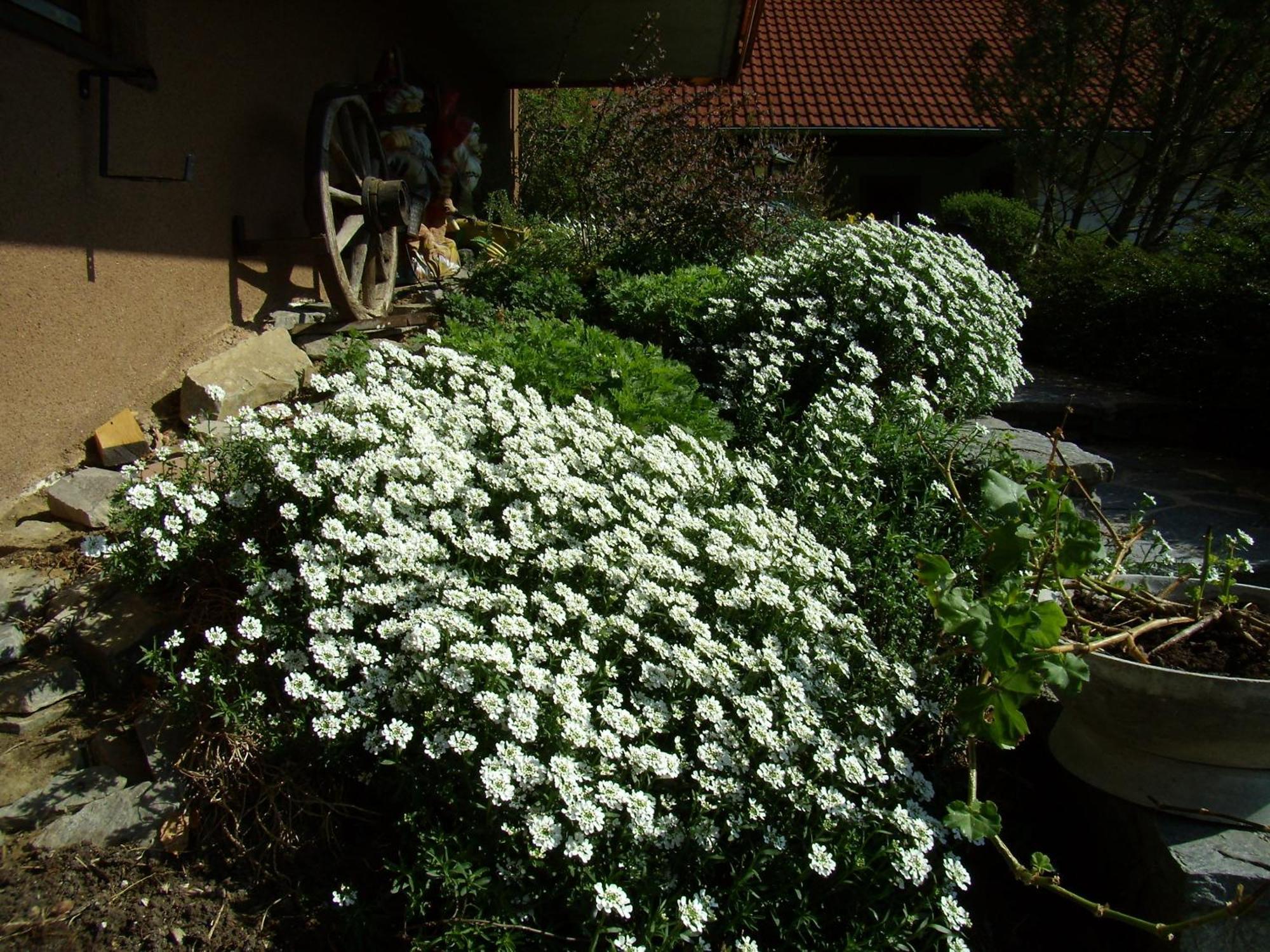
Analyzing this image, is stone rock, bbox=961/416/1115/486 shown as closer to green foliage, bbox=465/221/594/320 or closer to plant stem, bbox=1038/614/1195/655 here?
plant stem, bbox=1038/614/1195/655

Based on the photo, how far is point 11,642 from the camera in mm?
2803

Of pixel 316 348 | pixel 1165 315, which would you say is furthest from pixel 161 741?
pixel 1165 315

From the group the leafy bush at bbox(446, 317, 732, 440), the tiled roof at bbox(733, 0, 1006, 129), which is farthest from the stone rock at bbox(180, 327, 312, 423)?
the tiled roof at bbox(733, 0, 1006, 129)

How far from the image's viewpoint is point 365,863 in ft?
7.38

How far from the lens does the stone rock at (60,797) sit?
240cm

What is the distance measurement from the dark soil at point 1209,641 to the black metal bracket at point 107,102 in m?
4.11

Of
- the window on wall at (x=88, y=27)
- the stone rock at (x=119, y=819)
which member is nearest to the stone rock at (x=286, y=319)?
the window on wall at (x=88, y=27)

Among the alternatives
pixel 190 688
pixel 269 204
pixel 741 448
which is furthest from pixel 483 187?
pixel 190 688

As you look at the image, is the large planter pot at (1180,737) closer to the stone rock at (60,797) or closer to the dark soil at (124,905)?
the dark soil at (124,905)

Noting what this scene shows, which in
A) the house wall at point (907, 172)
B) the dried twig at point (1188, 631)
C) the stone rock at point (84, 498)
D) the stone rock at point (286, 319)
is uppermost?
the house wall at point (907, 172)

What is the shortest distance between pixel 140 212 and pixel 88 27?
77 cm

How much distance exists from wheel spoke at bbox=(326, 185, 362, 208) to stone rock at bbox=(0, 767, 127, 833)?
338 cm

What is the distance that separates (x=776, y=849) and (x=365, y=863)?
3.33ft

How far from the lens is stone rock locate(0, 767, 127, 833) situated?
240 cm
